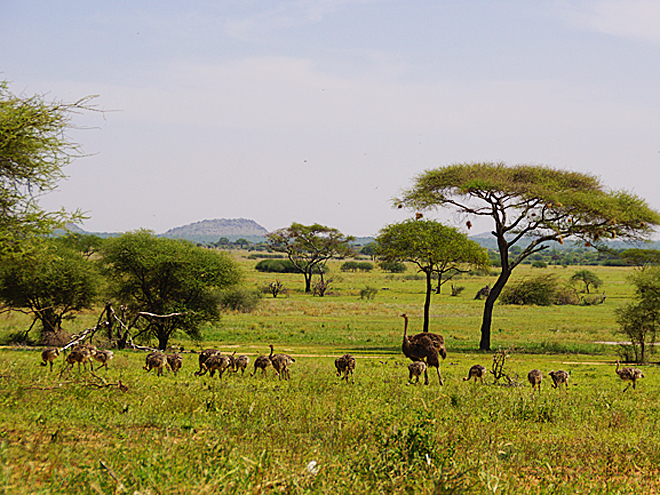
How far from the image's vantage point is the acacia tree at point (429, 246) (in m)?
32.7

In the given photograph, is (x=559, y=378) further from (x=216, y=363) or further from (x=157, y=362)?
(x=157, y=362)

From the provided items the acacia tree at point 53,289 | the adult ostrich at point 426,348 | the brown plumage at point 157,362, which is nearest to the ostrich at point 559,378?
the adult ostrich at point 426,348

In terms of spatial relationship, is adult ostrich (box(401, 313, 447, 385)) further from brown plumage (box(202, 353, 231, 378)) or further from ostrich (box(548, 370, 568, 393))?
brown plumage (box(202, 353, 231, 378))

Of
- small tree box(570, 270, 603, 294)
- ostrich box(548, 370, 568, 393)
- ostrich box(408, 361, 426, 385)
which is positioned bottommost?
ostrich box(548, 370, 568, 393)

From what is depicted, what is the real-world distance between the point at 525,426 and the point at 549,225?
22.2m

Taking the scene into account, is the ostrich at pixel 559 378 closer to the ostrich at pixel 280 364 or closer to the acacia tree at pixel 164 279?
the ostrich at pixel 280 364

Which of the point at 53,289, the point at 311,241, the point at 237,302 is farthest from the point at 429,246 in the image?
the point at 311,241

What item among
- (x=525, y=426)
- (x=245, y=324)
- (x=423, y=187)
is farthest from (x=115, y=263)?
(x=525, y=426)

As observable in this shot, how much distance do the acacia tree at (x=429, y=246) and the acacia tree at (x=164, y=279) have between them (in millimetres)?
10608

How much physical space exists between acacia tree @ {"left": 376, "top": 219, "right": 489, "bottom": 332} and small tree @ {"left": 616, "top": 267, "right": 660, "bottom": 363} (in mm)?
8787

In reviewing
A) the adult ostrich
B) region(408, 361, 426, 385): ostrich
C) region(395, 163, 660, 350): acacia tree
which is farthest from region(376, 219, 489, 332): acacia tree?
region(408, 361, 426, 385): ostrich

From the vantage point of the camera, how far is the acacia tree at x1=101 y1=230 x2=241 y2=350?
A: 97.3 feet

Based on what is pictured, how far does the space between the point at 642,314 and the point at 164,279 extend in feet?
91.3

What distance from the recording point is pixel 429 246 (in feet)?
107
